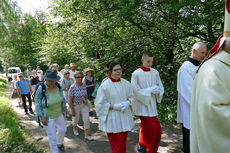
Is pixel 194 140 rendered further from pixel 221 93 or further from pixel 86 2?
pixel 86 2

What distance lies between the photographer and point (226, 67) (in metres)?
1.84

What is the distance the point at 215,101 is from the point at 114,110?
91.6 inches

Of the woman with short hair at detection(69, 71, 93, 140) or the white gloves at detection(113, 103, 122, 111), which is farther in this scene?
the woman with short hair at detection(69, 71, 93, 140)

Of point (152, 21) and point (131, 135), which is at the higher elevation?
point (152, 21)

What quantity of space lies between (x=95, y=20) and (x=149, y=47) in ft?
8.11

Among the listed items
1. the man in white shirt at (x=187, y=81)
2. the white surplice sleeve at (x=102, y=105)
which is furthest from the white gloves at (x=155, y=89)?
the white surplice sleeve at (x=102, y=105)

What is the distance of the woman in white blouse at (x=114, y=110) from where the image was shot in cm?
383

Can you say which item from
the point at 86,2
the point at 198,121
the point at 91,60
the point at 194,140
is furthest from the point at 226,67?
the point at 91,60

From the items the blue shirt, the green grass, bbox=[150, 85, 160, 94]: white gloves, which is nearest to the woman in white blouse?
bbox=[150, 85, 160, 94]: white gloves

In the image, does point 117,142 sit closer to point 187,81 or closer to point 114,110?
point 114,110

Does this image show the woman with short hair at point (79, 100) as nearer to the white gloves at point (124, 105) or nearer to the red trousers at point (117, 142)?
the red trousers at point (117, 142)

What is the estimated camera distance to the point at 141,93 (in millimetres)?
4527

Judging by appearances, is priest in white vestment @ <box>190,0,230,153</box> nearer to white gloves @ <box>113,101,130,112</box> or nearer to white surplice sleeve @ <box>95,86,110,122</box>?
white gloves @ <box>113,101,130,112</box>

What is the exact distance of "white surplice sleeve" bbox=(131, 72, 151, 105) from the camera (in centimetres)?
451
